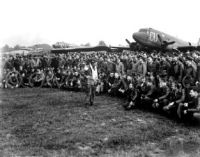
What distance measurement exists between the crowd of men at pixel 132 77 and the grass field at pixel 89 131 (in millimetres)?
600

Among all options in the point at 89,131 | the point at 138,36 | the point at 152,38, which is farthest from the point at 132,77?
the point at 138,36

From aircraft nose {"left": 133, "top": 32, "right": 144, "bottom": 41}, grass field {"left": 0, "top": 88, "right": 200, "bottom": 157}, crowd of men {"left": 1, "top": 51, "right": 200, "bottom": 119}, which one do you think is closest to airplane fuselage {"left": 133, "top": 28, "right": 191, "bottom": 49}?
aircraft nose {"left": 133, "top": 32, "right": 144, "bottom": 41}

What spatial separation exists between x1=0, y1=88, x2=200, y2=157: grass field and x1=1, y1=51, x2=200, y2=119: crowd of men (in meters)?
0.60

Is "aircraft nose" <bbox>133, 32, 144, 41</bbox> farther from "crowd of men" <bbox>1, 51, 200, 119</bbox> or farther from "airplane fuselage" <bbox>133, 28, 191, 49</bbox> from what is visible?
"crowd of men" <bbox>1, 51, 200, 119</bbox>

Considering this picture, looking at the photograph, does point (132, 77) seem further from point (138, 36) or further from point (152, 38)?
point (138, 36)

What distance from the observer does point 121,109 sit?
11.1 m

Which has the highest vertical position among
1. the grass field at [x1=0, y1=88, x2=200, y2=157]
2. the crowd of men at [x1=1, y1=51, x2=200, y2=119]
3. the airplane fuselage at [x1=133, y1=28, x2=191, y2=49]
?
the airplane fuselage at [x1=133, y1=28, x2=191, y2=49]

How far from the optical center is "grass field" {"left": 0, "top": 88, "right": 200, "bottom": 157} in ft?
22.7

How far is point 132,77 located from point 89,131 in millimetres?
5009

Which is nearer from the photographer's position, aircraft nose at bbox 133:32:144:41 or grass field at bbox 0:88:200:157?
grass field at bbox 0:88:200:157

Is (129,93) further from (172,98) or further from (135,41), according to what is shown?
(135,41)

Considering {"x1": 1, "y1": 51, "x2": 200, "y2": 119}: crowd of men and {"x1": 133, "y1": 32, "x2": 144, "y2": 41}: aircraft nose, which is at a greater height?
{"x1": 133, "y1": 32, "x2": 144, "y2": 41}: aircraft nose

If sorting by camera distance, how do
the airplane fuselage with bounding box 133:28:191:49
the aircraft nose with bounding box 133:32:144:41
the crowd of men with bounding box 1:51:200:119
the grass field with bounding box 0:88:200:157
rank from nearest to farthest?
1. the grass field with bounding box 0:88:200:157
2. the crowd of men with bounding box 1:51:200:119
3. the airplane fuselage with bounding box 133:28:191:49
4. the aircraft nose with bounding box 133:32:144:41

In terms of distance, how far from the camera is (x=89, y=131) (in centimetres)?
838
